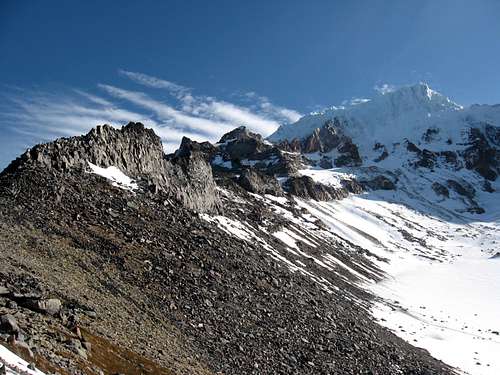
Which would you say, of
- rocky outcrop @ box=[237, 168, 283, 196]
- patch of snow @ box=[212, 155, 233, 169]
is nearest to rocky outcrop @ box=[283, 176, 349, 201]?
patch of snow @ box=[212, 155, 233, 169]

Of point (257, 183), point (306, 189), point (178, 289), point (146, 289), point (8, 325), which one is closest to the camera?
point (8, 325)

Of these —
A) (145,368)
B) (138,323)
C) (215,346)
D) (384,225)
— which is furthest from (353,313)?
(384,225)

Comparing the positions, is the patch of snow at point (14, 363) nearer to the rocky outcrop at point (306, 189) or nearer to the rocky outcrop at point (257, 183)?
the rocky outcrop at point (257, 183)

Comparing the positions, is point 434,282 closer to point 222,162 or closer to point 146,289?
point 146,289

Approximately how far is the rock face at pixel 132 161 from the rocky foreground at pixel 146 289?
224 mm

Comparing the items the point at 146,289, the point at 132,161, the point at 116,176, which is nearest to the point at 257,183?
the point at 132,161

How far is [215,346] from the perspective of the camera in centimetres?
2855

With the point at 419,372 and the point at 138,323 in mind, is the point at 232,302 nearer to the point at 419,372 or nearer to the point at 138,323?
the point at 138,323

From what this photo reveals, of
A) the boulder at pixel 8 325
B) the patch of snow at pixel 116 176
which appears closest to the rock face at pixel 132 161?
the patch of snow at pixel 116 176

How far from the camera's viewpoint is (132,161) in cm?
6097

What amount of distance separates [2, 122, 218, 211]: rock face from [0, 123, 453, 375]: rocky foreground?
0.22m

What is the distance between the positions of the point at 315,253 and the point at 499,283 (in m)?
51.9

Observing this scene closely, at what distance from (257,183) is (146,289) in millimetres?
92352

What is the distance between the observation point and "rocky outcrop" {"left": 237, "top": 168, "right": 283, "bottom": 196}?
118787 mm
